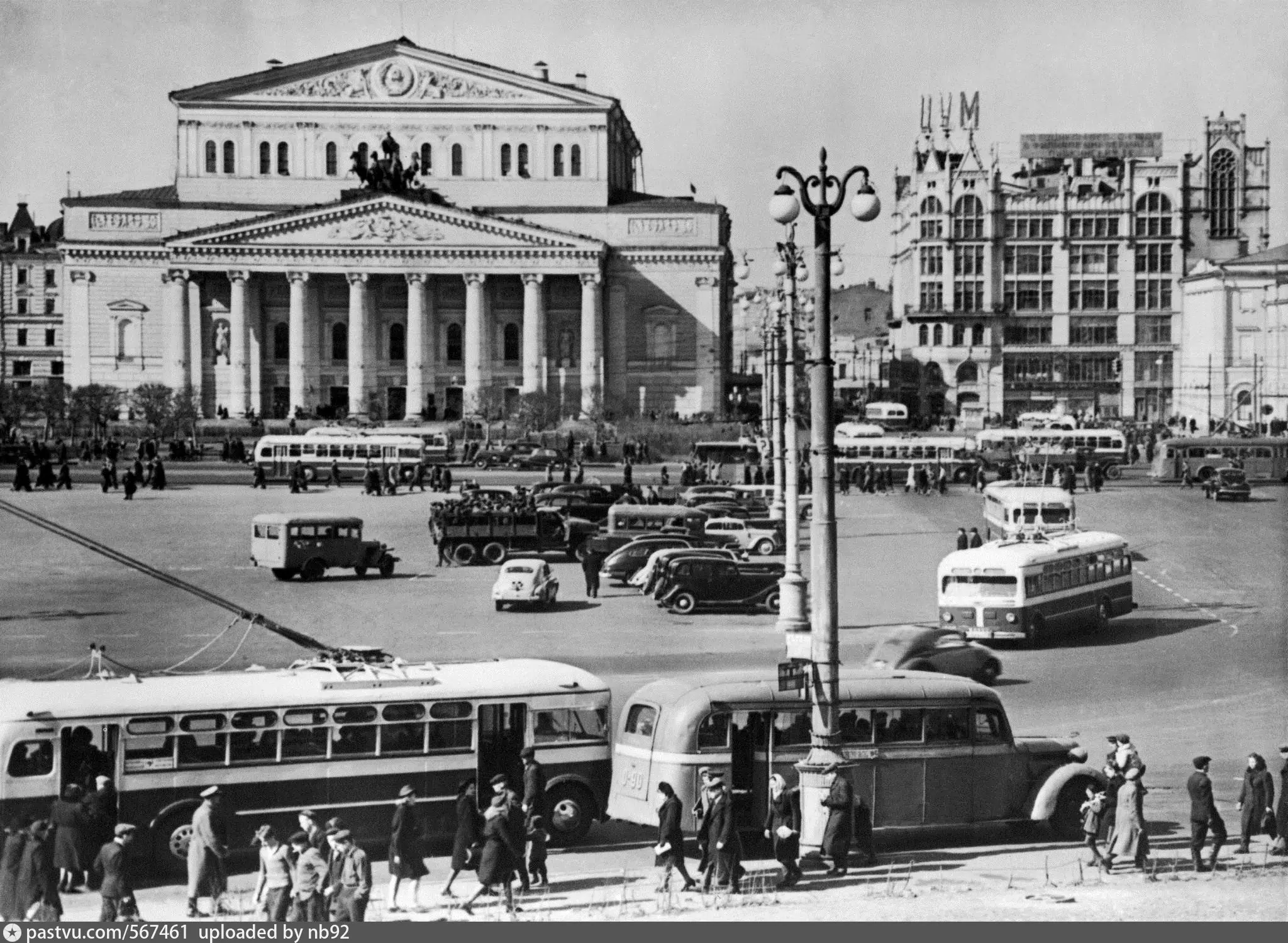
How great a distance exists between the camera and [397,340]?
81750mm

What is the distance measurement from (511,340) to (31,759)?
68844 mm

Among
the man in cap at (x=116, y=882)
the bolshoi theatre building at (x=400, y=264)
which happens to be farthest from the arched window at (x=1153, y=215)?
the man in cap at (x=116, y=882)

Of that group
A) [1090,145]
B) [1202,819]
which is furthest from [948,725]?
[1090,145]

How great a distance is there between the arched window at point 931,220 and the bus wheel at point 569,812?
2686 inches

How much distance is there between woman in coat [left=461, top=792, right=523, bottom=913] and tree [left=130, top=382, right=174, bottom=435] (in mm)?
53232

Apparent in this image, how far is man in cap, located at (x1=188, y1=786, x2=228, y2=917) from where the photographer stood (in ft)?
44.5

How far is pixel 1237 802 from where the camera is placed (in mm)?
16609

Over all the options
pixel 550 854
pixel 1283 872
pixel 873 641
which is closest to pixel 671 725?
pixel 550 854

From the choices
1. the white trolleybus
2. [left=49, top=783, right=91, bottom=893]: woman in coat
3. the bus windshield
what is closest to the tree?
the bus windshield

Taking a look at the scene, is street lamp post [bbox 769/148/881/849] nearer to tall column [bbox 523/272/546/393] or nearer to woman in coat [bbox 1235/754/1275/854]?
woman in coat [bbox 1235/754/1275/854]

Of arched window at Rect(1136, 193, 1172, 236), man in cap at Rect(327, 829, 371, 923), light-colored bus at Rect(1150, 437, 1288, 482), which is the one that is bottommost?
man in cap at Rect(327, 829, 371, 923)

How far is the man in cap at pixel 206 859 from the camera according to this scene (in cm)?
1355

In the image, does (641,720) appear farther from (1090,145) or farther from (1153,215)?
(1153,215)

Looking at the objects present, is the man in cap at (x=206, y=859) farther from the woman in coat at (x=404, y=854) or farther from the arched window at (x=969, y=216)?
the arched window at (x=969, y=216)
